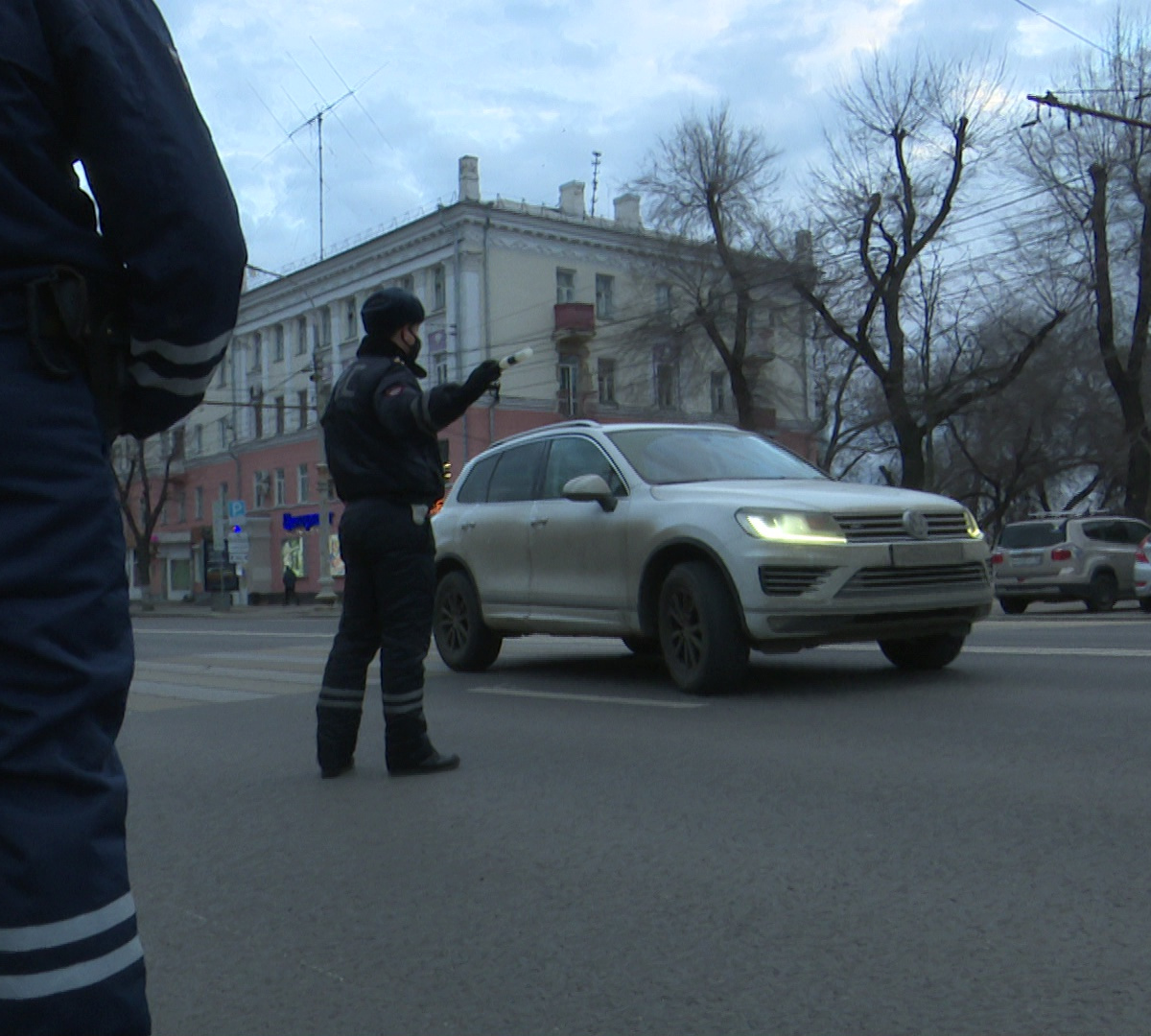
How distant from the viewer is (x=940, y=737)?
5.77m

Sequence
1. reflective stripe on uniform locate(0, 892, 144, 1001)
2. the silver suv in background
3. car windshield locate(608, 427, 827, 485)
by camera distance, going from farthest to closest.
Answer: the silver suv in background → car windshield locate(608, 427, 827, 485) → reflective stripe on uniform locate(0, 892, 144, 1001)

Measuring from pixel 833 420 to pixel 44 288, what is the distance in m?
52.4

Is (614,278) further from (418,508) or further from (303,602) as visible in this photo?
(418,508)

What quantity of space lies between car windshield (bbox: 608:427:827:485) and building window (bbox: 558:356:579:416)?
136 ft

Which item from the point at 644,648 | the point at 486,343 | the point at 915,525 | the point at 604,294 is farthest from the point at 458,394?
the point at 604,294

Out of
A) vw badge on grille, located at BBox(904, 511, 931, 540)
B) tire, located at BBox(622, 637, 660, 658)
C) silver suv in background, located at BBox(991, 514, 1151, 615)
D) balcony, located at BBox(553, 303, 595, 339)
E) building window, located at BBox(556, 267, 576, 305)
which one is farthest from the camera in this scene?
building window, located at BBox(556, 267, 576, 305)

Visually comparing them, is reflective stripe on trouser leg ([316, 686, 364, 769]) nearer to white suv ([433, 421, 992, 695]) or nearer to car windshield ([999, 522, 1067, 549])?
white suv ([433, 421, 992, 695])

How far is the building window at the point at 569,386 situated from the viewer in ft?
166

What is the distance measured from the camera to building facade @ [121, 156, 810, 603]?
44156 millimetres

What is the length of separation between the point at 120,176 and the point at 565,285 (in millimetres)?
50680

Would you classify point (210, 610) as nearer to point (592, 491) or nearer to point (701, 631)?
point (592, 491)

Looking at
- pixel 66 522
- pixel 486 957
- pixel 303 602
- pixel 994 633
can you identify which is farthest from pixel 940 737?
pixel 303 602

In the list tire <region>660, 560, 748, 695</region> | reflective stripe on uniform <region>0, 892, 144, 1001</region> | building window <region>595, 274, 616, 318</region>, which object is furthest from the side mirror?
building window <region>595, 274, 616, 318</region>

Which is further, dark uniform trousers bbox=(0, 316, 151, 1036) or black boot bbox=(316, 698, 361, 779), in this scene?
black boot bbox=(316, 698, 361, 779)
